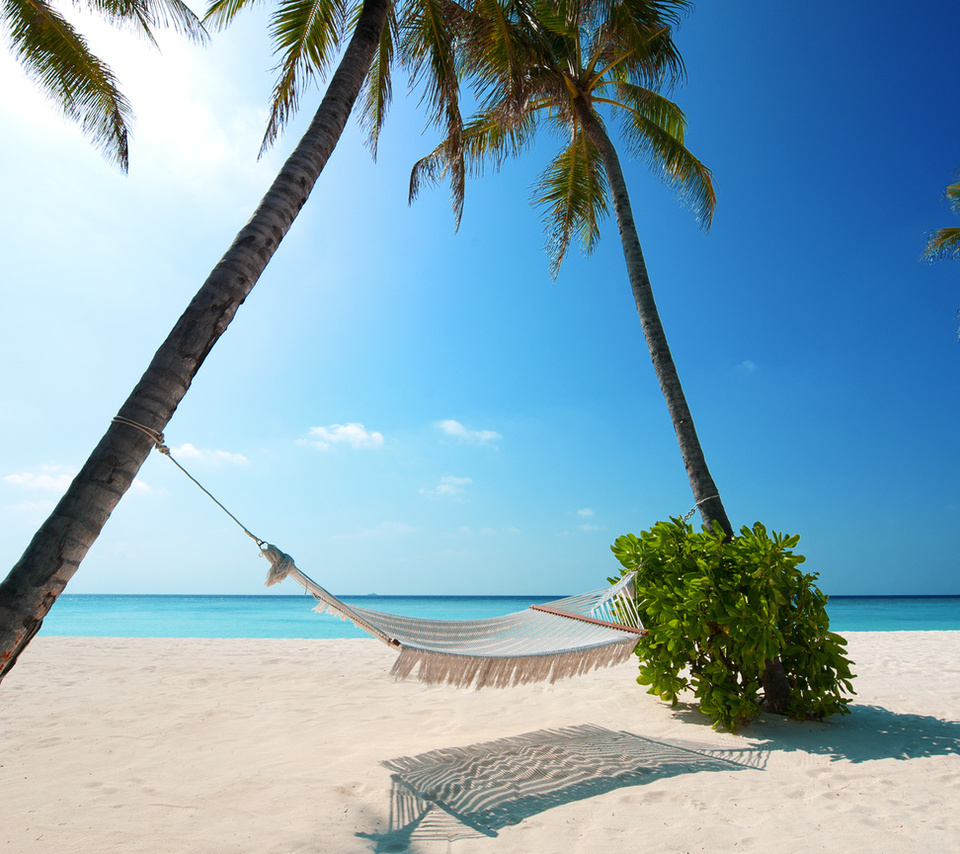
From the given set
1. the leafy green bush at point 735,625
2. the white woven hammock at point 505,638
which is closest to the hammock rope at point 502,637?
the white woven hammock at point 505,638

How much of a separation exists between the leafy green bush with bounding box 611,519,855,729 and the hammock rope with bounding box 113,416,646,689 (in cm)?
16

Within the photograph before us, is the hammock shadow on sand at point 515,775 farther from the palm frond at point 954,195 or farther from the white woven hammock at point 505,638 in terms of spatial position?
the palm frond at point 954,195

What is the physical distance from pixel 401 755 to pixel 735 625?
5.00 ft

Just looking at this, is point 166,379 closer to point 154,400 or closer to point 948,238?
point 154,400

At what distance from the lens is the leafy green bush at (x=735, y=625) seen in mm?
2508

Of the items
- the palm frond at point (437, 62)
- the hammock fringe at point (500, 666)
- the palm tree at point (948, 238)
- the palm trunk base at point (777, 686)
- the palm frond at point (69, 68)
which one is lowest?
the hammock fringe at point (500, 666)

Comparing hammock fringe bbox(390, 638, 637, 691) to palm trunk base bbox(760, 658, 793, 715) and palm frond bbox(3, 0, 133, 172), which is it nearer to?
palm trunk base bbox(760, 658, 793, 715)

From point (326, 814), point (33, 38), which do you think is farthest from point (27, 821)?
point (33, 38)

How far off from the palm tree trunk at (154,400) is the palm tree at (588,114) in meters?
1.42

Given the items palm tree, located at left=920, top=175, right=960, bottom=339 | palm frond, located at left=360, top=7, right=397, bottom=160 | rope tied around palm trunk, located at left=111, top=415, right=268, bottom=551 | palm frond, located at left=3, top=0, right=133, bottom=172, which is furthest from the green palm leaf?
palm tree, located at left=920, top=175, right=960, bottom=339

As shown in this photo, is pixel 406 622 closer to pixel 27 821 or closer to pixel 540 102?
pixel 27 821

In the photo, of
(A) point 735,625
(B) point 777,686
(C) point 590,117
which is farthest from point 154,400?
(C) point 590,117

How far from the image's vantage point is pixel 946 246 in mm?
8516

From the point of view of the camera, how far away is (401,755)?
8.02ft
